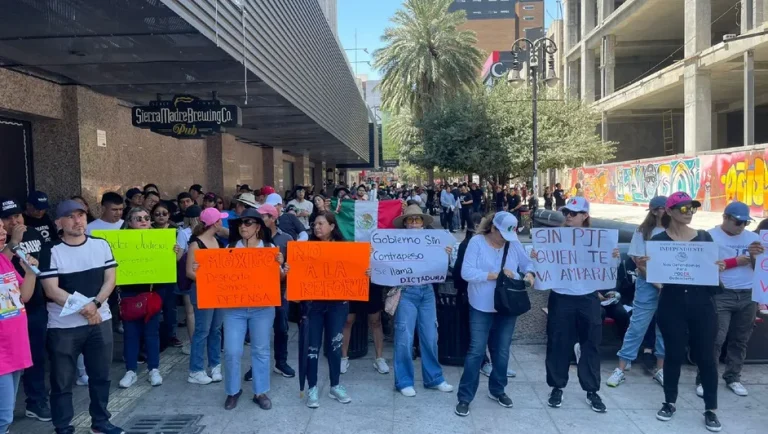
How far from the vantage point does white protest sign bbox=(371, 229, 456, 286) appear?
18.2 feet

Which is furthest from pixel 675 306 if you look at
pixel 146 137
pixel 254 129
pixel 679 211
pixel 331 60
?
pixel 331 60

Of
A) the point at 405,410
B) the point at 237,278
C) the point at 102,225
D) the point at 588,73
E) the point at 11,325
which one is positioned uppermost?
the point at 588,73

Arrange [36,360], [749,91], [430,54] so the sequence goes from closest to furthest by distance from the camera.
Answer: [36,360] < [749,91] < [430,54]

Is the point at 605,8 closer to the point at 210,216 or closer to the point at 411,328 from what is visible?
the point at 411,328

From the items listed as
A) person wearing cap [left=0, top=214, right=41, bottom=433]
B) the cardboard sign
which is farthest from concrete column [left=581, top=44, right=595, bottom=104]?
person wearing cap [left=0, top=214, right=41, bottom=433]

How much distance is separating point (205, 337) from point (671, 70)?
31026 mm

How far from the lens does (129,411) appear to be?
5363 millimetres

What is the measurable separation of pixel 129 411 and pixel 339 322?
206 centimetres

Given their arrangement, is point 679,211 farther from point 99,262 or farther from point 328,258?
point 99,262

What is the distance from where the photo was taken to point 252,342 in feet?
17.4

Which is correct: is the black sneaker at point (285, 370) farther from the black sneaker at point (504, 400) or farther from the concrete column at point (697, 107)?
the concrete column at point (697, 107)

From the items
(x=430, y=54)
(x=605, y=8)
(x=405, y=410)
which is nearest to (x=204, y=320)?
(x=405, y=410)

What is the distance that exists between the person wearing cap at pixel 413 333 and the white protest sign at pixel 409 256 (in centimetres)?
10

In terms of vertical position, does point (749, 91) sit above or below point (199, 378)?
above
